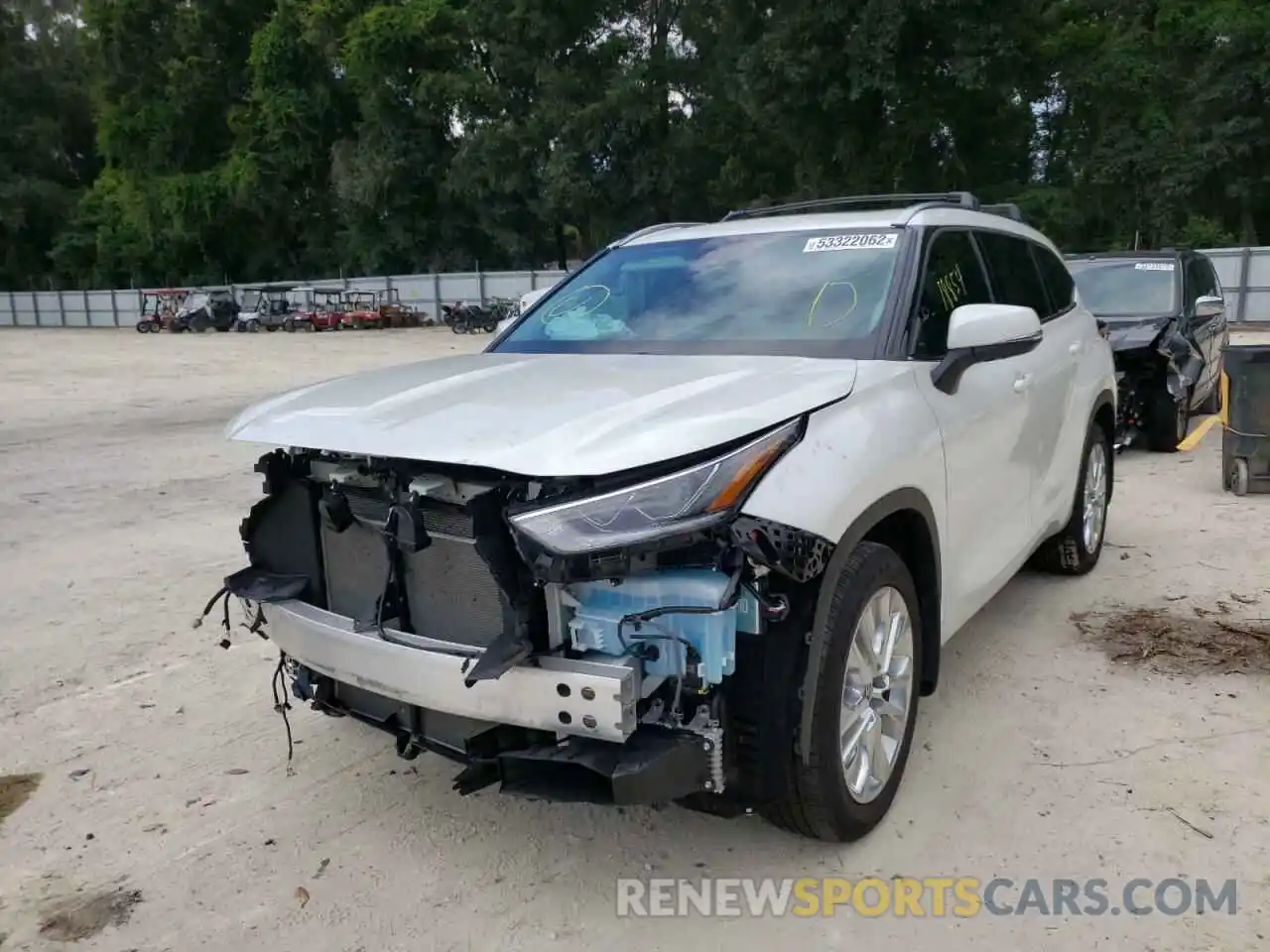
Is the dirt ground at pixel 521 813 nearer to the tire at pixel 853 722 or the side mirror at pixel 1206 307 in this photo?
the tire at pixel 853 722

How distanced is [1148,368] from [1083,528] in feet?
13.8

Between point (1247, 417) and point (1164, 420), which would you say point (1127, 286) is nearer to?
point (1164, 420)

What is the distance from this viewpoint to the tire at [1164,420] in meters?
8.77

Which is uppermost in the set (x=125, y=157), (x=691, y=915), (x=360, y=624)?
(x=125, y=157)

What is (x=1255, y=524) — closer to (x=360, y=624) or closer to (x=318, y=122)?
(x=360, y=624)

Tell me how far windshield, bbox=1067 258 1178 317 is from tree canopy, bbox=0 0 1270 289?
837 inches

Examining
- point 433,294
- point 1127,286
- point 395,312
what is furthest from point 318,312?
point 1127,286

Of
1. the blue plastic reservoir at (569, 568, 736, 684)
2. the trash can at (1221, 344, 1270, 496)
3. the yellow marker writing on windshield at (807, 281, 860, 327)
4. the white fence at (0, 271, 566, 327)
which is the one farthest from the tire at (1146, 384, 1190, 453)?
the white fence at (0, 271, 566, 327)

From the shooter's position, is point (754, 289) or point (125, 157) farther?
point (125, 157)

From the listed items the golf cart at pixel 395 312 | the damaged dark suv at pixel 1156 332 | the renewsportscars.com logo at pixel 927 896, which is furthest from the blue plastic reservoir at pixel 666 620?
the golf cart at pixel 395 312

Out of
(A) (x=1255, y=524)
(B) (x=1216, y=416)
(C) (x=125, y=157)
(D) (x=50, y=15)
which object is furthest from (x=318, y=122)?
(A) (x=1255, y=524)

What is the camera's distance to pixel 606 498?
96.9 inches

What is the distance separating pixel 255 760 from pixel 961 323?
9.47 ft

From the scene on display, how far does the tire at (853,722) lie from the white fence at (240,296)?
35.4m
